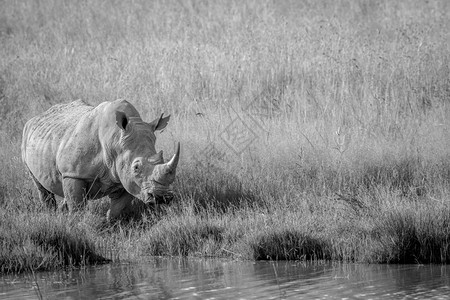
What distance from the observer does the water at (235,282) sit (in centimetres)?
685

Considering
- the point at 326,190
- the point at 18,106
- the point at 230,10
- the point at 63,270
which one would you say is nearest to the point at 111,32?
the point at 230,10

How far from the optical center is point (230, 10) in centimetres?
1845

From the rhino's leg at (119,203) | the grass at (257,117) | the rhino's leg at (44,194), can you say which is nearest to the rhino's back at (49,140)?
the rhino's leg at (44,194)

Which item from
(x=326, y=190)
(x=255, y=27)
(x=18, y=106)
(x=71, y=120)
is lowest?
(x=326, y=190)

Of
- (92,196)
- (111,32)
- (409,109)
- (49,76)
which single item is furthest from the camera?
(111,32)

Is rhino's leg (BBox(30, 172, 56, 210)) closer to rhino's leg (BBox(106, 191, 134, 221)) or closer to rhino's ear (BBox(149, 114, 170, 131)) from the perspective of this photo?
rhino's leg (BBox(106, 191, 134, 221))

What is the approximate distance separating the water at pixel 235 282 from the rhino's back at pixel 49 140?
2.15 m

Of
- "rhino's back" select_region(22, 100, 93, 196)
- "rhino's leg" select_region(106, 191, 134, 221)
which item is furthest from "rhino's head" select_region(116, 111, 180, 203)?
"rhino's back" select_region(22, 100, 93, 196)

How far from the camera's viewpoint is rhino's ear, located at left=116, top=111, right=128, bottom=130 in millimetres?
9242

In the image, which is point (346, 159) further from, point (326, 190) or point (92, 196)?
point (92, 196)

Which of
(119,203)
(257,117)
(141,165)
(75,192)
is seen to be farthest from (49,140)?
(257,117)

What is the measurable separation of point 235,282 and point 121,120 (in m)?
2.61

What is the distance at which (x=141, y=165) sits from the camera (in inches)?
364

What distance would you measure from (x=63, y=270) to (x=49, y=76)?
25.4 ft
